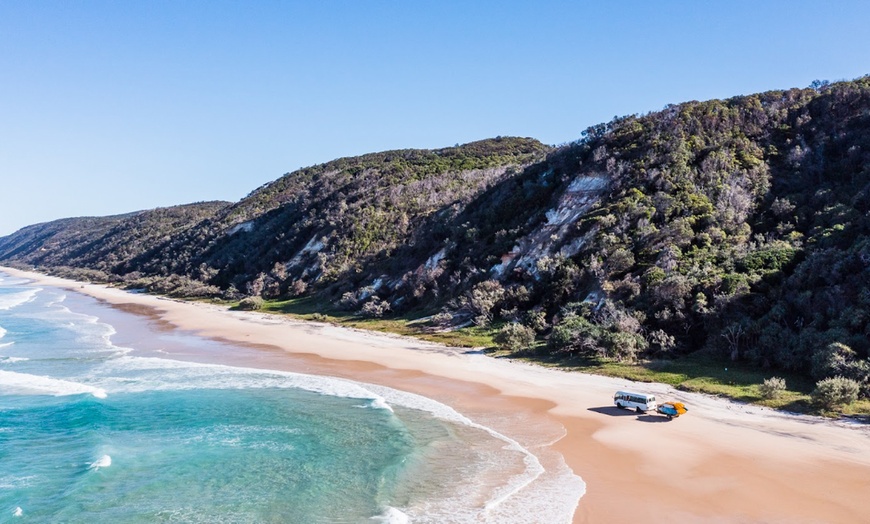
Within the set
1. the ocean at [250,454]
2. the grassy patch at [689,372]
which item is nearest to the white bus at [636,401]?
the grassy patch at [689,372]

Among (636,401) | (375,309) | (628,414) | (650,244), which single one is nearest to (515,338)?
(636,401)

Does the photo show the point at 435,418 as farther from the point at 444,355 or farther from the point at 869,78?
the point at 869,78

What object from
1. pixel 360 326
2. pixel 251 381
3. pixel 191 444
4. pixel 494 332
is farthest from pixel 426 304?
pixel 191 444

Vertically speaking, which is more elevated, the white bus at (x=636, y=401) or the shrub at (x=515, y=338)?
the shrub at (x=515, y=338)

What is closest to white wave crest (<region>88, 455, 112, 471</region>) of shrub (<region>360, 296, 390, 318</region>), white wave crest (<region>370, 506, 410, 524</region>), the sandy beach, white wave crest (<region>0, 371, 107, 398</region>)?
white wave crest (<region>0, 371, 107, 398</region>)

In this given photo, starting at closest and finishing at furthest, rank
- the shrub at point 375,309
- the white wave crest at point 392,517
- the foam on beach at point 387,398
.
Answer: the white wave crest at point 392,517, the foam on beach at point 387,398, the shrub at point 375,309

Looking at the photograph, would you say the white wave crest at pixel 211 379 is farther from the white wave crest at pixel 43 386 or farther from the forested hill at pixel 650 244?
the forested hill at pixel 650 244
